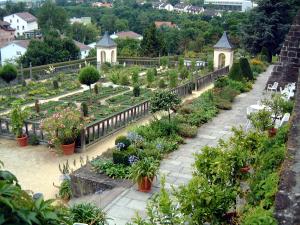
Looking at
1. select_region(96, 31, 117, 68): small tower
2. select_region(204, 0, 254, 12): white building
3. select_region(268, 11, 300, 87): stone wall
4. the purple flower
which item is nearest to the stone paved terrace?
the purple flower

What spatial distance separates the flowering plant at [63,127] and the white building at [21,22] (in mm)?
70967

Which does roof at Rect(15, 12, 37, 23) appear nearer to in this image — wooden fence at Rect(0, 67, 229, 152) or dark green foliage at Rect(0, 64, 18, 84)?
dark green foliage at Rect(0, 64, 18, 84)

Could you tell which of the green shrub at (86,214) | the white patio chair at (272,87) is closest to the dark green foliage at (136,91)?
the white patio chair at (272,87)

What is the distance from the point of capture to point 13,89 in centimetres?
2036

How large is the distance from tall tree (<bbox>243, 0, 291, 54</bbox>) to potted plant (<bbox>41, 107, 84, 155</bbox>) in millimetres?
20417

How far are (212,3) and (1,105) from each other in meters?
136

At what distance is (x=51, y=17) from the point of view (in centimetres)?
6400

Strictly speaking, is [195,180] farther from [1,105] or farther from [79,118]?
[1,105]

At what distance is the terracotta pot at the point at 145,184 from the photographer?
7.79 metres

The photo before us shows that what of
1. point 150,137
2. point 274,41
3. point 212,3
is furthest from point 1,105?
Result: point 212,3

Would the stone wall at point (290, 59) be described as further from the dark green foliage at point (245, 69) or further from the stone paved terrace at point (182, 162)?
the dark green foliage at point (245, 69)

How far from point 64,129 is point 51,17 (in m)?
56.7

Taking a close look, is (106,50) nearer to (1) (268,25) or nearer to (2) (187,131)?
(1) (268,25)

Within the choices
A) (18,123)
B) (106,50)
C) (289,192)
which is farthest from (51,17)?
(289,192)
